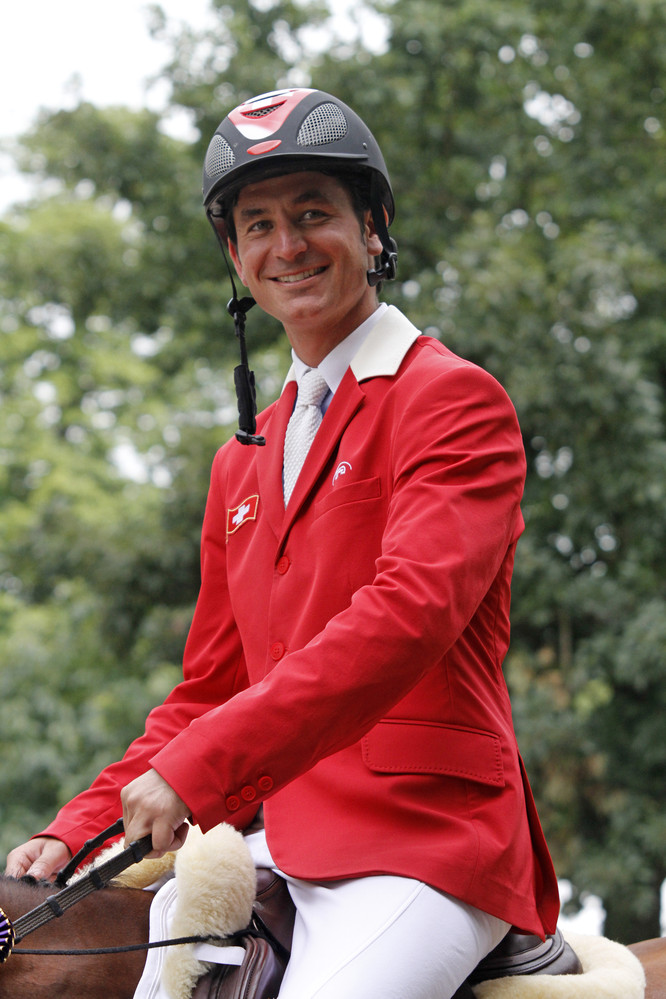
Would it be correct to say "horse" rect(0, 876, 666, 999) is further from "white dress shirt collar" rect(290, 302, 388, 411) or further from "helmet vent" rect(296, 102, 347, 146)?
"helmet vent" rect(296, 102, 347, 146)

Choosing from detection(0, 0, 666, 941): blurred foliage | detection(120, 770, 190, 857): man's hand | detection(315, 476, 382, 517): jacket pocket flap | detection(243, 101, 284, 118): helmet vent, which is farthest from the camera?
detection(0, 0, 666, 941): blurred foliage

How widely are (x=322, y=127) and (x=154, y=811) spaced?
5.00 feet

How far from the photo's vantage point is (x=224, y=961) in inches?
79.0

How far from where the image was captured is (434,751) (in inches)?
81.7

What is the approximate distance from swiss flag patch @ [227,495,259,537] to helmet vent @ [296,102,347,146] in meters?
0.84

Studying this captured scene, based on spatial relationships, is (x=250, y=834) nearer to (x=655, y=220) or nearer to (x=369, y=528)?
(x=369, y=528)

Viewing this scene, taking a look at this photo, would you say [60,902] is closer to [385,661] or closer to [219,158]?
[385,661]

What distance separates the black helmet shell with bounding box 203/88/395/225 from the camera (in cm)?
238

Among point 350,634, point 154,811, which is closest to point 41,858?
point 154,811

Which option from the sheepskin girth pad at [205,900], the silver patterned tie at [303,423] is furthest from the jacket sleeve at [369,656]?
the silver patterned tie at [303,423]

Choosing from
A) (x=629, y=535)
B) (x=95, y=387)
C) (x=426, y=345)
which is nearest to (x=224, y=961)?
(x=426, y=345)

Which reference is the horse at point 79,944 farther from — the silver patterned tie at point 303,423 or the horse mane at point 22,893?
the silver patterned tie at point 303,423

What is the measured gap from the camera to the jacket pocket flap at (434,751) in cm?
207

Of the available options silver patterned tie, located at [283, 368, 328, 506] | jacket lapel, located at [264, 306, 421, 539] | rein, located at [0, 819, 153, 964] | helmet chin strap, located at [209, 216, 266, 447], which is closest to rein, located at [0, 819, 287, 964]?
rein, located at [0, 819, 153, 964]
